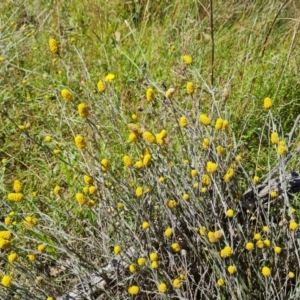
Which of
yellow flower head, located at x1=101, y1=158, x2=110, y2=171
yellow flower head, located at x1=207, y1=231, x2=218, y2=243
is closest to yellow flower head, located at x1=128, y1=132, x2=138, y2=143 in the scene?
yellow flower head, located at x1=101, y1=158, x2=110, y2=171

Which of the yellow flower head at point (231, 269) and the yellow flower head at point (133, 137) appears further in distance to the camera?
the yellow flower head at point (133, 137)

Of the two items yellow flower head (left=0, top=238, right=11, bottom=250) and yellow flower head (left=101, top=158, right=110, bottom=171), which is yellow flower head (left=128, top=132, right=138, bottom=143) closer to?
yellow flower head (left=101, top=158, right=110, bottom=171)

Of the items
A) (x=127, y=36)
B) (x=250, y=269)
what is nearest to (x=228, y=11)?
(x=127, y=36)

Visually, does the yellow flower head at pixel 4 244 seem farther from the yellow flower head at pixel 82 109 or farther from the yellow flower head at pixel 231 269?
the yellow flower head at pixel 231 269

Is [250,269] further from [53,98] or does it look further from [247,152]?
[53,98]

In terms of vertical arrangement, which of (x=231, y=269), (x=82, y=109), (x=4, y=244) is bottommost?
(x=231, y=269)

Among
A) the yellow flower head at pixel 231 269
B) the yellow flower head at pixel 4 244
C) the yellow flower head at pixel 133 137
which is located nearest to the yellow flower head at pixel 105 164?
the yellow flower head at pixel 133 137

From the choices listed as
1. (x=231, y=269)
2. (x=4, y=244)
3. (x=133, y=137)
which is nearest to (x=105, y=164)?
(x=133, y=137)

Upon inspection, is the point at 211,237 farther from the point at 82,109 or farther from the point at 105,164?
the point at 82,109

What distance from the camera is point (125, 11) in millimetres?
3525

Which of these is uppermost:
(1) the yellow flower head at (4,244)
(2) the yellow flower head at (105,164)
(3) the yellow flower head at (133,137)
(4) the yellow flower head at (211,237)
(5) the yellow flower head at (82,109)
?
(5) the yellow flower head at (82,109)

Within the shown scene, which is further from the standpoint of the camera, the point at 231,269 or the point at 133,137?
the point at 133,137

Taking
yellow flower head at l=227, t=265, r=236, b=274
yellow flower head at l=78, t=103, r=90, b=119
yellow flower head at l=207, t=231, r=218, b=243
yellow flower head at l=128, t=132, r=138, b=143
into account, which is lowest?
yellow flower head at l=227, t=265, r=236, b=274

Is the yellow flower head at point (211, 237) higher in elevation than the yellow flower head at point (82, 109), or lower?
lower
